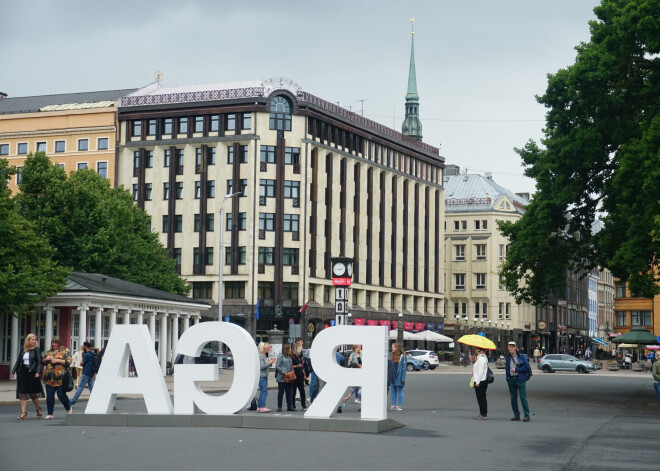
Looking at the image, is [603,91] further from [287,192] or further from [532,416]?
[287,192]

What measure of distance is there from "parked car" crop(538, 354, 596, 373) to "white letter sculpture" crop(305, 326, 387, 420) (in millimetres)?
54411

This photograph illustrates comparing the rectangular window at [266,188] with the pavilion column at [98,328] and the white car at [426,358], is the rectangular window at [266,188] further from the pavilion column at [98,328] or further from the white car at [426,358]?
the pavilion column at [98,328]

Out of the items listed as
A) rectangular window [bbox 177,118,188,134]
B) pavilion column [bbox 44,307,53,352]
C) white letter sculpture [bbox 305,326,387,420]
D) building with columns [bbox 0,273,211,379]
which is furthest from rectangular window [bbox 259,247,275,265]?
white letter sculpture [bbox 305,326,387,420]

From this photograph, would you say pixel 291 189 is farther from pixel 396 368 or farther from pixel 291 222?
Result: pixel 396 368

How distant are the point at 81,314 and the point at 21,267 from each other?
336 cm

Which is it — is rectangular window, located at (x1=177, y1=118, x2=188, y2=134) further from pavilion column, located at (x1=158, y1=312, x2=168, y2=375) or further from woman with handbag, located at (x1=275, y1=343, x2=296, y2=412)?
woman with handbag, located at (x1=275, y1=343, x2=296, y2=412)

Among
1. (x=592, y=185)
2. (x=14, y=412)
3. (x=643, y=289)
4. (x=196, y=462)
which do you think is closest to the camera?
(x=196, y=462)

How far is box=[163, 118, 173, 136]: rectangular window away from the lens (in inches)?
3354

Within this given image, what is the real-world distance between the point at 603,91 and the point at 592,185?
390 centimetres

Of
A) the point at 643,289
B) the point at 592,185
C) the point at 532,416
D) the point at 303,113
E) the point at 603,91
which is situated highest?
the point at 303,113

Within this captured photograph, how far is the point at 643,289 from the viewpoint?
105 ft

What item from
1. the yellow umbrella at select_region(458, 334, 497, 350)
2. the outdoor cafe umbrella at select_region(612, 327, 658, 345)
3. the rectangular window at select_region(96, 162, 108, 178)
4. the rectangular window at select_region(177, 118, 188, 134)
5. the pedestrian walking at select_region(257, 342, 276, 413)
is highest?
the rectangular window at select_region(177, 118, 188, 134)

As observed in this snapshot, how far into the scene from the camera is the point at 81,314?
42625 mm

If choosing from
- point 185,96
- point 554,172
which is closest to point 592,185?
point 554,172
